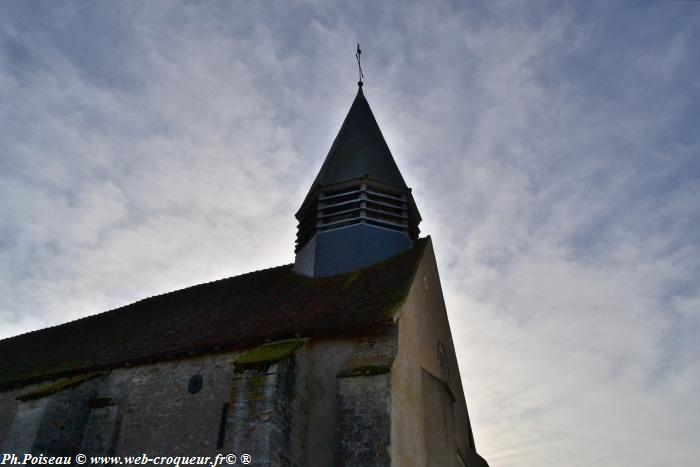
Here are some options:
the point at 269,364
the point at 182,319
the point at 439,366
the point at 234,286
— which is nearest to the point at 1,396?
the point at 182,319

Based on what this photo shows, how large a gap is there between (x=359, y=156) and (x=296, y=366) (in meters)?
8.82

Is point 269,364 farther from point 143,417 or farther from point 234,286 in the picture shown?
point 234,286

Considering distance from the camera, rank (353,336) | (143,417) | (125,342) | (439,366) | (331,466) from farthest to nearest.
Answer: (125,342) → (439,366) → (143,417) → (353,336) → (331,466)

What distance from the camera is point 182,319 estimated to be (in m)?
15.6

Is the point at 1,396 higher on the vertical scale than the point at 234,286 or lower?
lower

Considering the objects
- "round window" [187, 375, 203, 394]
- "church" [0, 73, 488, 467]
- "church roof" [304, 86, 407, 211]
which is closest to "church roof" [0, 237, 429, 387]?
"church" [0, 73, 488, 467]

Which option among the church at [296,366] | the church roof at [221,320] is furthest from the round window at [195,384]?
the church roof at [221,320]

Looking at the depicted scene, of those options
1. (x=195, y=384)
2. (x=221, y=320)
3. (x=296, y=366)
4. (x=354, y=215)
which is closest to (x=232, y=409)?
(x=296, y=366)

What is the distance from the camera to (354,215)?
53.6 ft

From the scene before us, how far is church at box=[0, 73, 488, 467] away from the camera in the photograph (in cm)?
1018

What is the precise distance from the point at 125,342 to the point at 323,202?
6.52 metres

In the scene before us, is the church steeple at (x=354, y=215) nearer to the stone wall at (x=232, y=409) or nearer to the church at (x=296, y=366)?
the church at (x=296, y=366)

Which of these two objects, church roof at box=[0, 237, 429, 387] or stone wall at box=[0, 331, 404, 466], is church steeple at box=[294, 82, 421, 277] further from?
stone wall at box=[0, 331, 404, 466]

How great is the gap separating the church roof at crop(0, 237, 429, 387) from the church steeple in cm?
70
